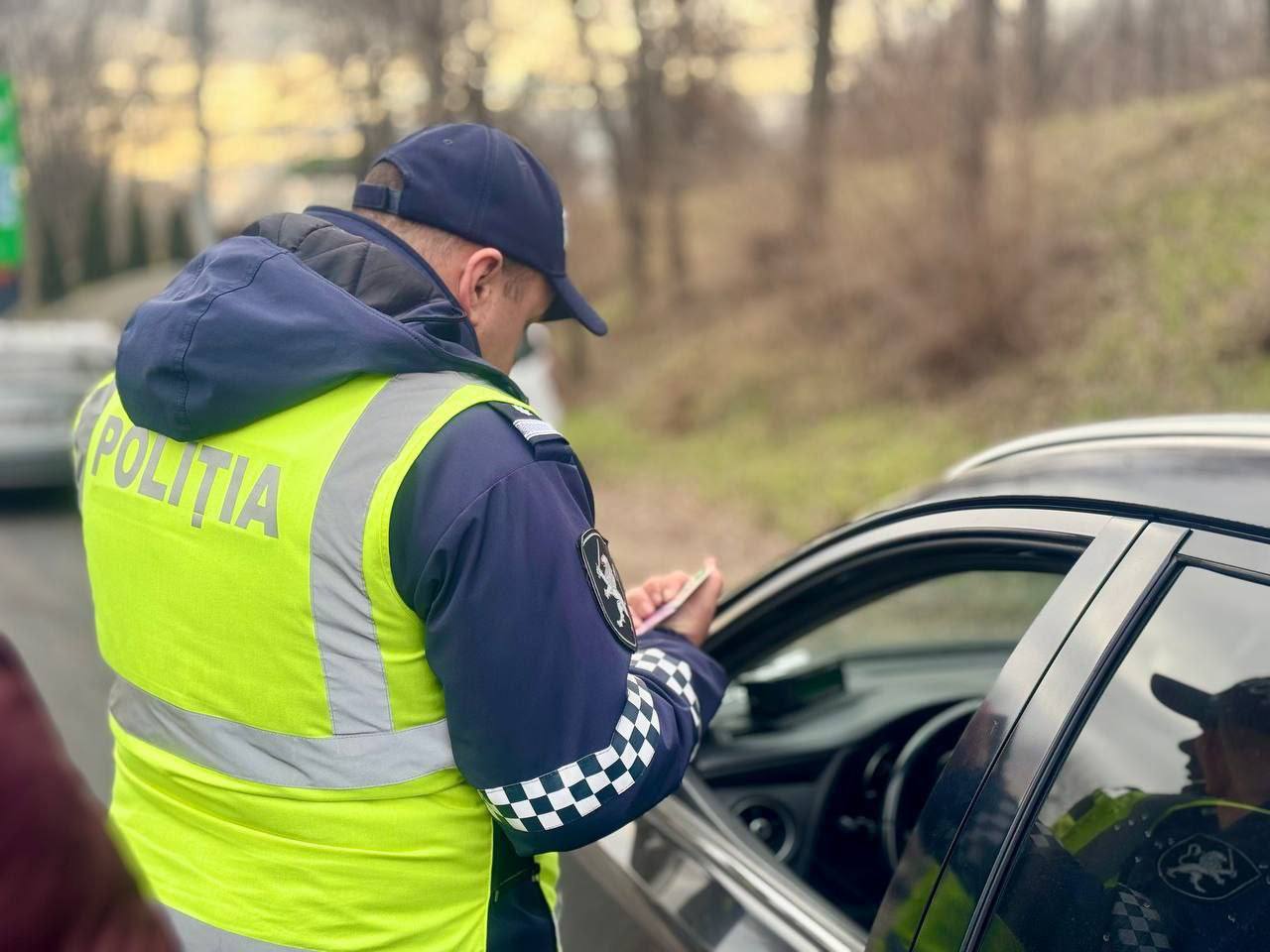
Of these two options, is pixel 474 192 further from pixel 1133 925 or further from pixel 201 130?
pixel 201 130

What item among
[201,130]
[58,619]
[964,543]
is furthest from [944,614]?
[201,130]

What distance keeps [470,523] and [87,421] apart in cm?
80

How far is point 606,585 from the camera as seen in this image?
1.53 meters

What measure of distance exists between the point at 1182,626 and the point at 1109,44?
1867 cm

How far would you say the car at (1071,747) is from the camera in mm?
1312

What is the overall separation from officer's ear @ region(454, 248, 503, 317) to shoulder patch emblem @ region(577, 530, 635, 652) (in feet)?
1.57

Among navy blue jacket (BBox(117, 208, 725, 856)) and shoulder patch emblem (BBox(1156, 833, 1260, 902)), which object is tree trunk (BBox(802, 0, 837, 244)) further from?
shoulder patch emblem (BBox(1156, 833, 1260, 902))

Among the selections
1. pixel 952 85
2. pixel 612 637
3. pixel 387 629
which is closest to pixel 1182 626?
pixel 612 637

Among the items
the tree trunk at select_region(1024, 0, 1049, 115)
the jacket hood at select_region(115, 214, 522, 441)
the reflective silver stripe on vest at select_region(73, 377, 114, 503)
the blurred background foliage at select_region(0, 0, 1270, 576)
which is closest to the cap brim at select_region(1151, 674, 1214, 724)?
the jacket hood at select_region(115, 214, 522, 441)

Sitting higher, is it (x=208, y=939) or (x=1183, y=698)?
(x=1183, y=698)

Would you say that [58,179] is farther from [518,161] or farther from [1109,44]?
[518,161]

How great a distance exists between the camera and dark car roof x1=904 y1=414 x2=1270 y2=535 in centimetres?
135

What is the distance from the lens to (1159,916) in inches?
52.1

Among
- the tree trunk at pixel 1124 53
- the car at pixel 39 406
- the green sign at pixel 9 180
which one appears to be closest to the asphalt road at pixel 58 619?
the car at pixel 39 406
